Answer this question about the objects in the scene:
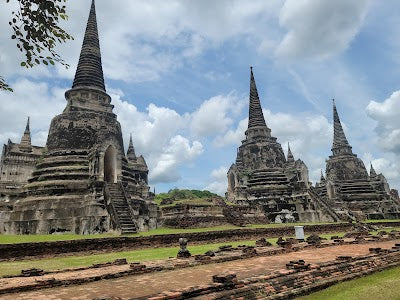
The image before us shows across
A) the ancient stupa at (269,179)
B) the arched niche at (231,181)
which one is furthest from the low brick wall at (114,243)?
the arched niche at (231,181)

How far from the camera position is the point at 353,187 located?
44.5 m

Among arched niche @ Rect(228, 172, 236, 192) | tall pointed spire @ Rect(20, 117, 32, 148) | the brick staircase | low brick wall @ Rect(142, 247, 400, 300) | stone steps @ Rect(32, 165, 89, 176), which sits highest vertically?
tall pointed spire @ Rect(20, 117, 32, 148)

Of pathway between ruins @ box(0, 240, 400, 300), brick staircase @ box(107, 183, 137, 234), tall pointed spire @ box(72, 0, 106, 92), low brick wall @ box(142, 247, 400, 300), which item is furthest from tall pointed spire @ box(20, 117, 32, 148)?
low brick wall @ box(142, 247, 400, 300)

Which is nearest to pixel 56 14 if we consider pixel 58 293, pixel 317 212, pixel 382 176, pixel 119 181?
pixel 58 293

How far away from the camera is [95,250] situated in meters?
14.6

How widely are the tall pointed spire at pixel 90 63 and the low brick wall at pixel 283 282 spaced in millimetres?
24319

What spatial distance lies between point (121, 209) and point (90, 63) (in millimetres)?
14426

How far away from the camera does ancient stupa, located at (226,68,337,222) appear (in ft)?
113

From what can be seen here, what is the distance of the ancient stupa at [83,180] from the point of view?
797 inches

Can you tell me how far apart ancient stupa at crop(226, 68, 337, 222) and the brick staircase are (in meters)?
16.0

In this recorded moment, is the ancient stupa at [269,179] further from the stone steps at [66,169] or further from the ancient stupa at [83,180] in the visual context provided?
the stone steps at [66,169]

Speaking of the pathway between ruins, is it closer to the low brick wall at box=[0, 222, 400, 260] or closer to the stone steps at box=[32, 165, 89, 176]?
the low brick wall at box=[0, 222, 400, 260]

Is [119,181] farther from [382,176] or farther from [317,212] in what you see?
[382,176]

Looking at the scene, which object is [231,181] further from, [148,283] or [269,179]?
[148,283]
